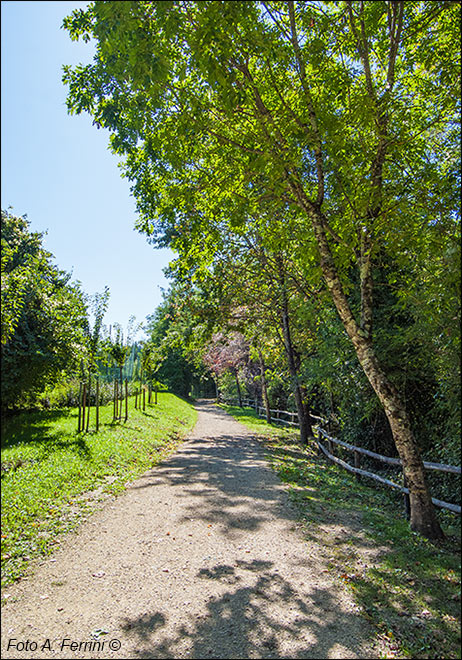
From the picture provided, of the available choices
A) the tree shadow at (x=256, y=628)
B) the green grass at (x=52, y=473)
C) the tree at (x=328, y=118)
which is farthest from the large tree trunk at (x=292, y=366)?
the tree shadow at (x=256, y=628)

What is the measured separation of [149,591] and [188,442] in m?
10.4

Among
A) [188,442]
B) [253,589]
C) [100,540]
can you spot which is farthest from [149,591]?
[188,442]

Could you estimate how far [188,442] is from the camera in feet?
45.9

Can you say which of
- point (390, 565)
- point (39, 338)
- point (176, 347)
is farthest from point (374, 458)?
point (176, 347)

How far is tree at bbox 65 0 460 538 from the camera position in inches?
187

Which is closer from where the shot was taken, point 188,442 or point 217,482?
point 217,482

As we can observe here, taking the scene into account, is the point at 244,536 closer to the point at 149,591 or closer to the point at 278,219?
the point at 149,591

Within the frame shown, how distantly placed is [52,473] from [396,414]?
594 cm

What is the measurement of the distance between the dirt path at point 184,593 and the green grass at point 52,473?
0.33 m

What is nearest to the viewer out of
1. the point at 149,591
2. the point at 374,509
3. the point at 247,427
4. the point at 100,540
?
the point at 149,591

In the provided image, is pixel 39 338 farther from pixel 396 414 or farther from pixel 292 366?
pixel 292 366

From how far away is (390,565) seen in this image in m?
4.21

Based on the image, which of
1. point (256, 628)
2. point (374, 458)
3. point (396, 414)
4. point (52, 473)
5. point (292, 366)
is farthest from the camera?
point (292, 366)

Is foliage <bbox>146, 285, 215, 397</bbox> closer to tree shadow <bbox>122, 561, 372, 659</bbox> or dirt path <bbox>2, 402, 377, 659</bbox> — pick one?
dirt path <bbox>2, 402, 377, 659</bbox>
